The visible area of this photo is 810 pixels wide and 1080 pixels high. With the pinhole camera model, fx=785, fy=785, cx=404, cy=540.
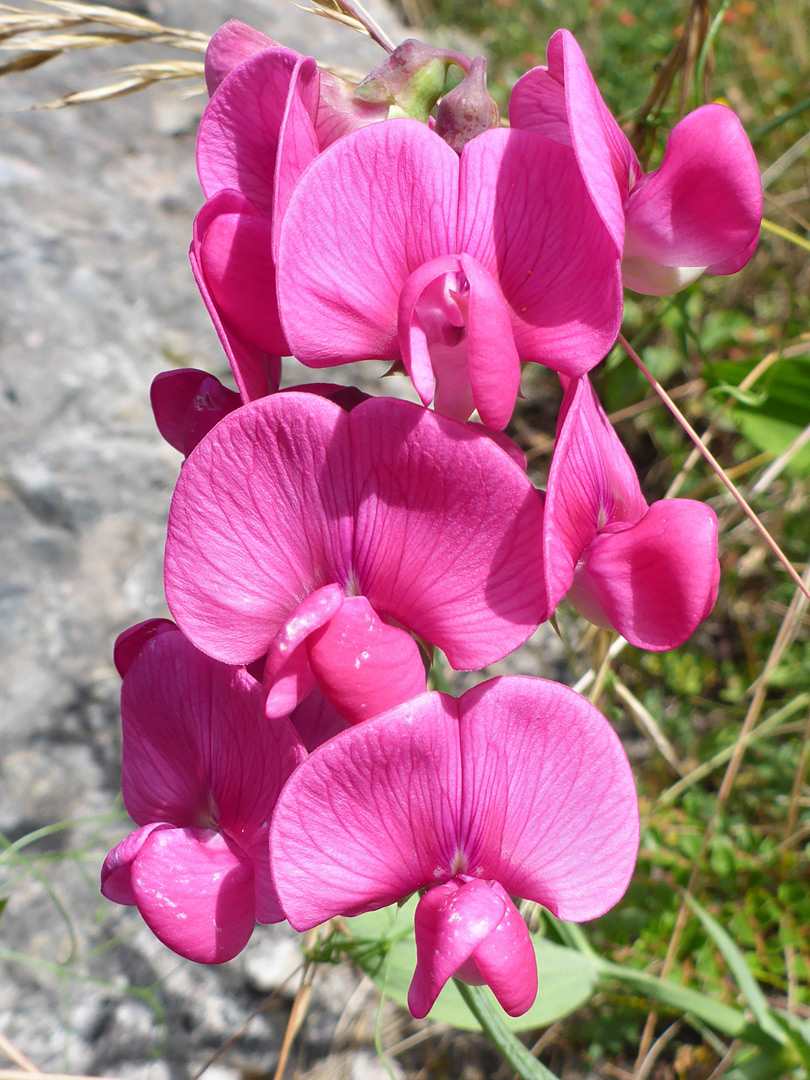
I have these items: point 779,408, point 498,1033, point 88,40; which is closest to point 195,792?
point 498,1033

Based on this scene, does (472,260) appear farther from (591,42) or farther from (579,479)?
(591,42)

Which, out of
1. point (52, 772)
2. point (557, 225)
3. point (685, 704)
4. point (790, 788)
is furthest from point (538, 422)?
point (557, 225)

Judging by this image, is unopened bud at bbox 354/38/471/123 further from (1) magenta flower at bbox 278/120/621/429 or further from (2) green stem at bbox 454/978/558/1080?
(2) green stem at bbox 454/978/558/1080

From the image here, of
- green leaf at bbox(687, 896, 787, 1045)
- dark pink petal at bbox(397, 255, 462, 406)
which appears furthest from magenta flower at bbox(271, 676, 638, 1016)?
green leaf at bbox(687, 896, 787, 1045)

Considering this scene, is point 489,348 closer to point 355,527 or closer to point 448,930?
point 355,527

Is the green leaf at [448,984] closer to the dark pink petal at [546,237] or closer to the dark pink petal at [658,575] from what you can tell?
the dark pink petal at [658,575]

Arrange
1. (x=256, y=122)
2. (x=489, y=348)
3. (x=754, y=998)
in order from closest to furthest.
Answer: (x=489, y=348) < (x=256, y=122) < (x=754, y=998)

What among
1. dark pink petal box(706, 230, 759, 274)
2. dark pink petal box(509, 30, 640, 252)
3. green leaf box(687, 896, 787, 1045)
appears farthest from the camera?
green leaf box(687, 896, 787, 1045)
